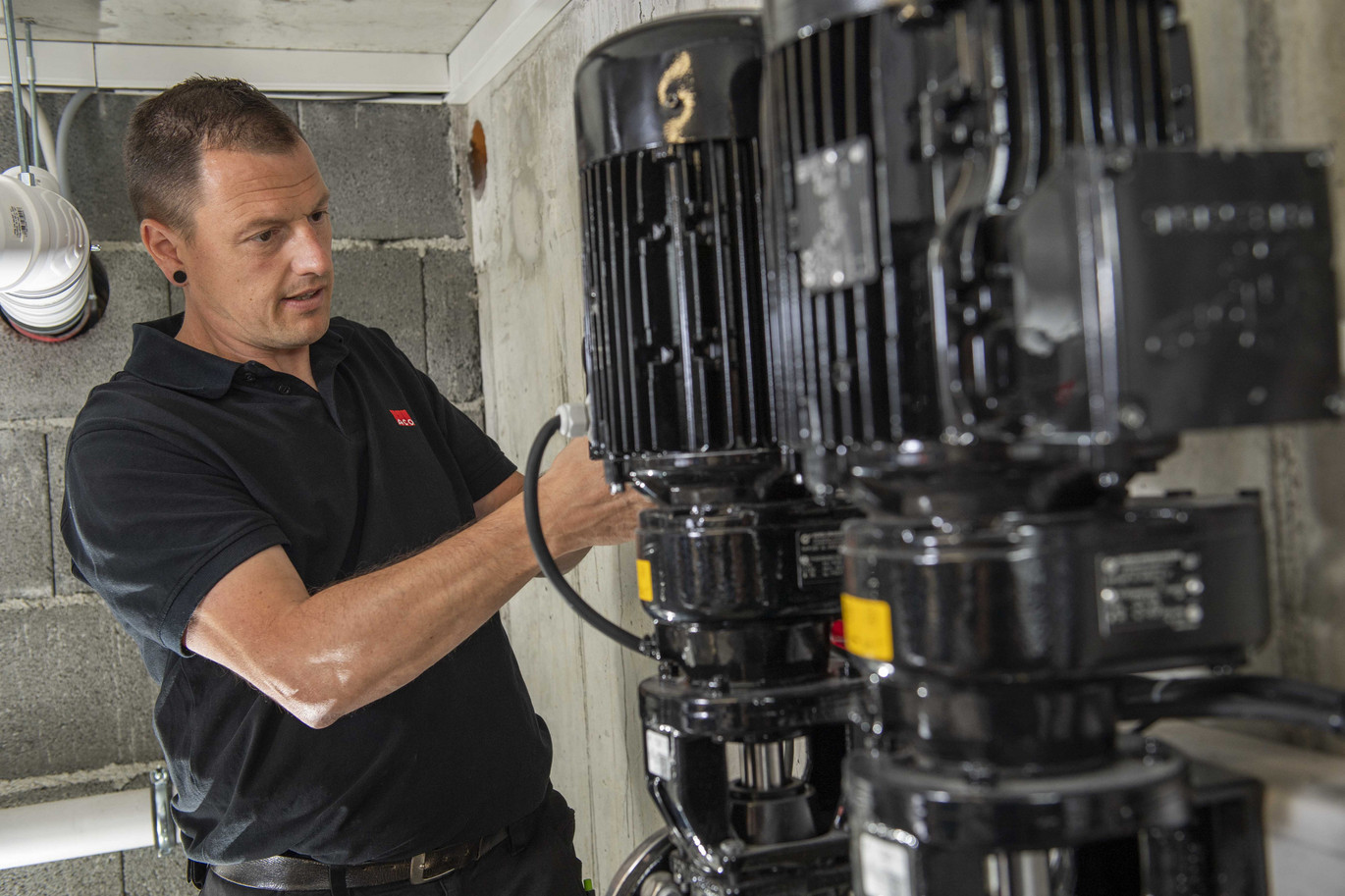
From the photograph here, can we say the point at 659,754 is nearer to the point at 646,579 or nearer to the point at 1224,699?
the point at 646,579

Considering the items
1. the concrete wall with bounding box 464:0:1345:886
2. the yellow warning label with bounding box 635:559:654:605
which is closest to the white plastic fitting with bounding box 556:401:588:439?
the yellow warning label with bounding box 635:559:654:605

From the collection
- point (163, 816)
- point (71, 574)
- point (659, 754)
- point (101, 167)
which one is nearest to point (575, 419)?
point (659, 754)

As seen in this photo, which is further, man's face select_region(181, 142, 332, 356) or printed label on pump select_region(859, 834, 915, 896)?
man's face select_region(181, 142, 332, 356)

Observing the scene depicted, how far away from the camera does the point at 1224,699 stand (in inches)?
21.4

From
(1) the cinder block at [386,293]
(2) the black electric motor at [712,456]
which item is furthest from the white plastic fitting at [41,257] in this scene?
(2) the black electric motor at [712,456]

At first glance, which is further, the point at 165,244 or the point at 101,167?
the point at 101,167

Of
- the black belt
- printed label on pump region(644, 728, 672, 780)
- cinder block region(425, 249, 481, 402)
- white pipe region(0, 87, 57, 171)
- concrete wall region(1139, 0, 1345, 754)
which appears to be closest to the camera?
concrete wall region(1139, 0, 1345, 754)

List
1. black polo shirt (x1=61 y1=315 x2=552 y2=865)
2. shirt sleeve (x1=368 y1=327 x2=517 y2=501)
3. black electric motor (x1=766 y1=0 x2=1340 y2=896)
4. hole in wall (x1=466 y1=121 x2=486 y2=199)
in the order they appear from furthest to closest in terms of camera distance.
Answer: hole in wall (x1=466 y1=121 x2=486 y2=199) → shirt sleeve (x1=368 y1=327 x2=517 y2=501) → black polo shirt (x1=61 y1=315 x2=552 y2=865) → black electric motor (x1=766 y1=0 x2=1340 y2=896)

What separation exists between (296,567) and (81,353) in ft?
4.51

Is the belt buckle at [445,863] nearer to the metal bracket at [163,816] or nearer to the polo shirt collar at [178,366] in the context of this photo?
A: the polo shirt collar at [178,366]

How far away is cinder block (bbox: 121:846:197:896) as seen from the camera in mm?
2404

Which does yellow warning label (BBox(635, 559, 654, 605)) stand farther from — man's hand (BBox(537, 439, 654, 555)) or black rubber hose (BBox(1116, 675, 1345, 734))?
black rubber hose (BBox(1116, 675, 1345, 734))

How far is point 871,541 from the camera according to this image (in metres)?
0.53

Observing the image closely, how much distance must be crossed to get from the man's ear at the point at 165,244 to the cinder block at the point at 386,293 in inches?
37.2
